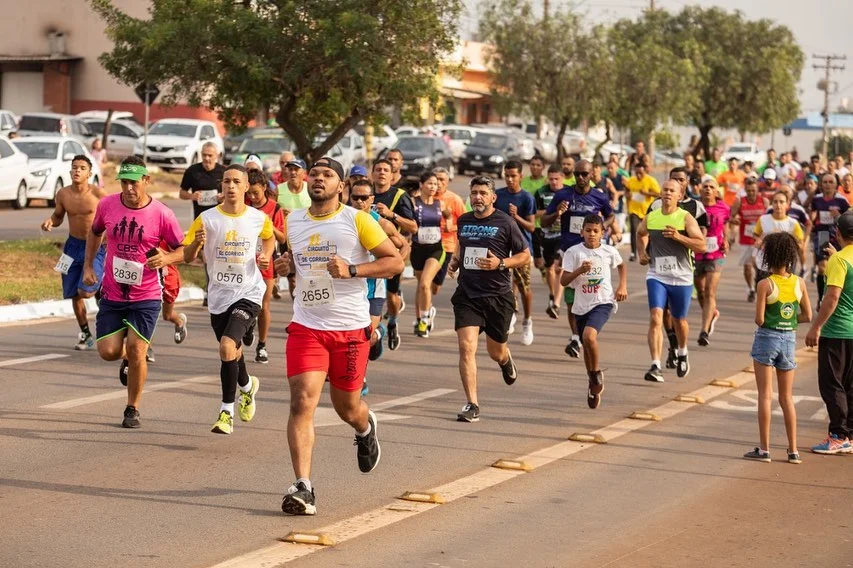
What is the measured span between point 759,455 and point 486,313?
2.44 meters

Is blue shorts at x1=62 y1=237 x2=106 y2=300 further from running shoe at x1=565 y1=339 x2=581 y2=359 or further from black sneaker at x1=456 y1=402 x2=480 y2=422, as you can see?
running shoe at x1=565 y1=339 x2=581 y2=359

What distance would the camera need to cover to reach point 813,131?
14238 cm

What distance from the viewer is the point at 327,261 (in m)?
8.28

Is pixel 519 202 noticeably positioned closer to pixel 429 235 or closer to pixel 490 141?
pixel 429 235

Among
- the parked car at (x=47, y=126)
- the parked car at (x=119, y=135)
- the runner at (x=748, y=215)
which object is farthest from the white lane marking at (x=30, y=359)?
the parked car at (x=119, y=135)

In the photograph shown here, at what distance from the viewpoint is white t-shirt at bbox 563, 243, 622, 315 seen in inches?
515

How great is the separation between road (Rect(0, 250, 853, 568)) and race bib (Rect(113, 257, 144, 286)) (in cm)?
104

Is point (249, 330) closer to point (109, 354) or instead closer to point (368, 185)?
point (109, 354)

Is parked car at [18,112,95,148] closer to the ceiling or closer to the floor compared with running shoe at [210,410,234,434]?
closer to the ceiling

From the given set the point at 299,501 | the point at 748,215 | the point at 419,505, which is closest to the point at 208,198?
the point at 748,215

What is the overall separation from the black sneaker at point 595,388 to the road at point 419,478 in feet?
0.38

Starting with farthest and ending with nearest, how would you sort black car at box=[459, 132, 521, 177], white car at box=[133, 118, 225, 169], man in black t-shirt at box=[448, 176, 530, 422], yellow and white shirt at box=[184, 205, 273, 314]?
black car at box=[459, 132, 521, 177], white car at box=[133, 118, 225, 169], man in black t-shirt at box=[448, 176, 530, 422], yellow and white shirt at box=[184, 205, 273, 314]

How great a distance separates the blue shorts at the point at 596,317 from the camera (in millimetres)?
12898

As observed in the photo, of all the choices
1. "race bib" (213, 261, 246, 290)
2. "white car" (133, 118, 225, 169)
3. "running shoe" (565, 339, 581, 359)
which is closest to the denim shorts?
"race bib" (213, 261, 246, 290)
